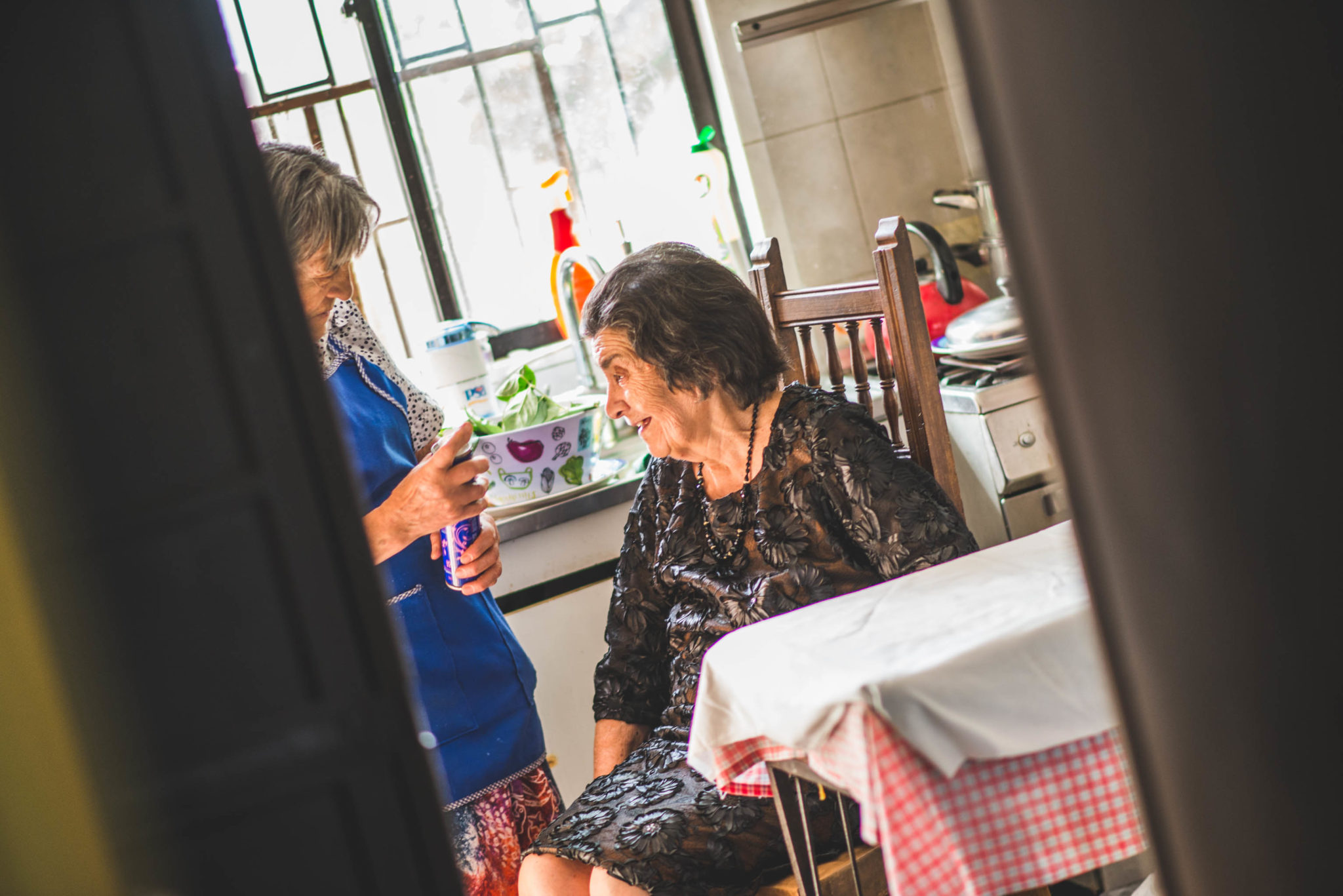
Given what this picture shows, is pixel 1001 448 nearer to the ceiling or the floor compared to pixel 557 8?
nearer to the floor

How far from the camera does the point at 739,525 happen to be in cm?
145

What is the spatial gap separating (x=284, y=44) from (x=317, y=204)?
4.43ft

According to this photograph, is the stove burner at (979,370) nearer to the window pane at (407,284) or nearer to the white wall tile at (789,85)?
the white wall tile at (789,85)

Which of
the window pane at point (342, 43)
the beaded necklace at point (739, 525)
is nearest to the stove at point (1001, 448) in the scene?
the beaded necklace at point (739, 525)

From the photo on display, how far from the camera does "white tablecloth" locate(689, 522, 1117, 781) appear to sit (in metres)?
0.68

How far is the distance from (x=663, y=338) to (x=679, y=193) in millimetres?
1186

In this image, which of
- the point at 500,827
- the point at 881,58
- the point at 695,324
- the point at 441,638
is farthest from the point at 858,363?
the point at 881,58

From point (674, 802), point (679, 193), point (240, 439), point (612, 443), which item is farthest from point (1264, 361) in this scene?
point (679, 193)

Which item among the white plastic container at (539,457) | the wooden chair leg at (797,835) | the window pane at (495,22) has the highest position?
the window pane at (495,22)

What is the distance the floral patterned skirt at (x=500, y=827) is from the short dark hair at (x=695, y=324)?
59cm

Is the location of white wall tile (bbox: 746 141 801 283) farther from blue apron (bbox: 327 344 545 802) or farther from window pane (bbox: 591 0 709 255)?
blue apron (bbox: 327 344 545 802)

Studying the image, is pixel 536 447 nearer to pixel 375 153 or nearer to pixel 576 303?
pixel 576 303

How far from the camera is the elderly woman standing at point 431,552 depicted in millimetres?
1246

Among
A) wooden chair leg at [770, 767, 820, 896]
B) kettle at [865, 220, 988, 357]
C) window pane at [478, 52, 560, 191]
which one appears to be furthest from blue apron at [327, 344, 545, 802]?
window pane at [478, 52, 560, 191]
